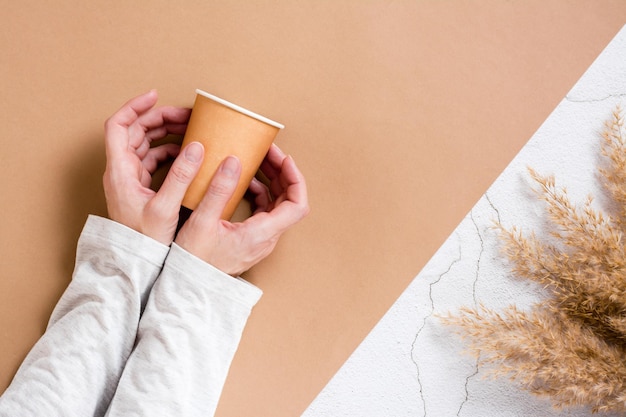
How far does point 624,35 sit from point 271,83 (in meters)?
0.60

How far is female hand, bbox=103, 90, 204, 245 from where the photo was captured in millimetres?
759

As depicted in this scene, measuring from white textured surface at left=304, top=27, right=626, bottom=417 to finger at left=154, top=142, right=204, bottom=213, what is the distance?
0.39 meters

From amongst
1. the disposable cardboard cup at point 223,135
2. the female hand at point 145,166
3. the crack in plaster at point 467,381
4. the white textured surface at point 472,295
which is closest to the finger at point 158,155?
the female hand at point 145,166

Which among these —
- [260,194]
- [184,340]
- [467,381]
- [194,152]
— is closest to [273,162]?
[260,194]

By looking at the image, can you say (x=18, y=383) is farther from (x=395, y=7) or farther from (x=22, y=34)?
(x=395, y=7)

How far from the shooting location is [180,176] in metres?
0.75

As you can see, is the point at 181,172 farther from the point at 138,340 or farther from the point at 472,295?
the point at 472,295

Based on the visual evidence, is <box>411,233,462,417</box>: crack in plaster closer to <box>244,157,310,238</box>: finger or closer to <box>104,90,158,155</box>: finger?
<box>244,157,310,238</box>: finger

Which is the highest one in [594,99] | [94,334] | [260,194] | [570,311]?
[594,99]

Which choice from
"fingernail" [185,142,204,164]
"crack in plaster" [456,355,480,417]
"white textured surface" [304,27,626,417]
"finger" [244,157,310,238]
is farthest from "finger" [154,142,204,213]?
"crack in plaster" [456,355,480,417]

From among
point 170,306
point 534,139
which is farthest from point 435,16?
point 170,306

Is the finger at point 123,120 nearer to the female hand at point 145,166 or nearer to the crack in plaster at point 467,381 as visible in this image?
the female hand at point 145,166

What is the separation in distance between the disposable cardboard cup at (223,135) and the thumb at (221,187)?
0.02m

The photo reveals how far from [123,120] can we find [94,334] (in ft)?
1.03
